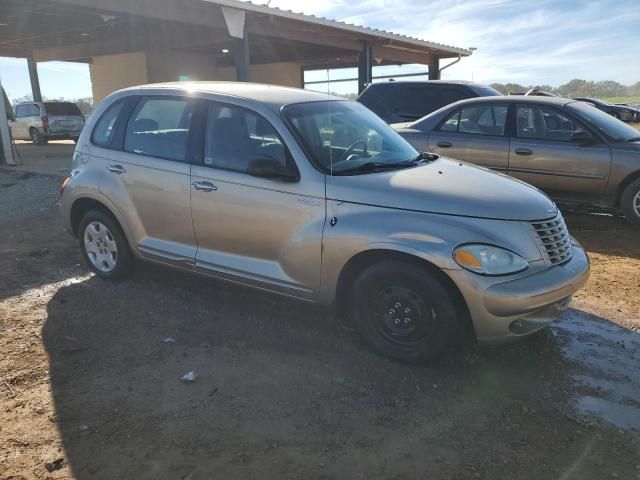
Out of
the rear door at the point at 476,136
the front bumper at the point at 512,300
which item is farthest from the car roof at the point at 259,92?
the rear door at the point at 476,136

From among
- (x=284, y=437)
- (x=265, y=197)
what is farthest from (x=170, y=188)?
(x=284, y=437)

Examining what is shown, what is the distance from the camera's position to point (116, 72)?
68.6 feet

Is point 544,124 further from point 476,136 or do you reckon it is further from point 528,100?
point 476,136

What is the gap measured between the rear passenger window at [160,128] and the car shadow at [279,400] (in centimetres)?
134

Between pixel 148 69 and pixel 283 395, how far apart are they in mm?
18822

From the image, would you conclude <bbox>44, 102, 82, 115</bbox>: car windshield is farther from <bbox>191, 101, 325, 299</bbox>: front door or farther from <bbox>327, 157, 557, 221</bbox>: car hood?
<bbox>327, 157, 557, 221</bbox>: car hood

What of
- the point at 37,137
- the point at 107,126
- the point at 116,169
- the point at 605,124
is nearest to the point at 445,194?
the point at 116,169

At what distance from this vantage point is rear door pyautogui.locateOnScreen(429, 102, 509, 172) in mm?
7328

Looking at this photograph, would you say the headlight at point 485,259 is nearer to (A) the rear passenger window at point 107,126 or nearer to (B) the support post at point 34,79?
(A) the rear passenger window at point 107,126

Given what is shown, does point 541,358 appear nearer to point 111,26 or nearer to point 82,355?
point 82,355

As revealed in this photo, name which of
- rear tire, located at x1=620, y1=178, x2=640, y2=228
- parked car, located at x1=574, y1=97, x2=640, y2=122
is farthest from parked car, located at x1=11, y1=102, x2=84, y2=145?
parked car, located at x1=574, y1=97, x2=640, y2=122

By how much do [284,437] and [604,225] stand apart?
5.83 m

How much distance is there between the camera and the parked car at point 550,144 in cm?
663

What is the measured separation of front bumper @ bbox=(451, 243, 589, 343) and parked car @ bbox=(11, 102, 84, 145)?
1990cm
